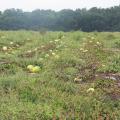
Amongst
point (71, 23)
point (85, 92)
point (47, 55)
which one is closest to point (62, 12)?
point (71, 23)

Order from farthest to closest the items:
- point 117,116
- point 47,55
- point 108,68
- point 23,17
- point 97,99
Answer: point 23,17 < point 47,55 < point 108,68 < point 97,99 < point 117,116

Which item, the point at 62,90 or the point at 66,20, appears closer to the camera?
the point at 62,90

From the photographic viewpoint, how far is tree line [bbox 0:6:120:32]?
4244cm

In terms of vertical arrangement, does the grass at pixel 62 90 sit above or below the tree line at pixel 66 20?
above

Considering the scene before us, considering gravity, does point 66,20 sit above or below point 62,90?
below

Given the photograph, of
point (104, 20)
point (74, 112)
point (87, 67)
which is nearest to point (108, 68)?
point (87, 67)

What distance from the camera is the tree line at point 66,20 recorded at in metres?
42.4

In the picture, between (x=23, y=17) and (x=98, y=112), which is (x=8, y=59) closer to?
(x=98, y=112)

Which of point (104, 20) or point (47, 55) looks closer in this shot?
point (47, 55)

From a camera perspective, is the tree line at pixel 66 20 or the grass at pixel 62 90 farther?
the tree line at pixel 66 20

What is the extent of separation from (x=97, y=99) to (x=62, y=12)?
4151 centimetres

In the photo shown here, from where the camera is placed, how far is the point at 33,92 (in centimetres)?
650

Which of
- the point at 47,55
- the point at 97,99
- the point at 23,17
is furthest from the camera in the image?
the point at 23,17

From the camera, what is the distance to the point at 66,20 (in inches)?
1781
